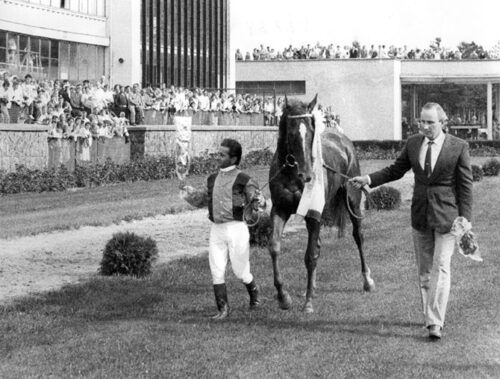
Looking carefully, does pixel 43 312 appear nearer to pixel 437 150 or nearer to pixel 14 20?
pixel 437 150

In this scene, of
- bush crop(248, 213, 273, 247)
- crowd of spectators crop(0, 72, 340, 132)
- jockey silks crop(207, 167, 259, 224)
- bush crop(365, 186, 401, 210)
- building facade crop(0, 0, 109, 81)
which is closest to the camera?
jockey silks crop(207, 167, 259, 224)

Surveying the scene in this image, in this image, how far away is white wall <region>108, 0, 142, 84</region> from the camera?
43562 mm

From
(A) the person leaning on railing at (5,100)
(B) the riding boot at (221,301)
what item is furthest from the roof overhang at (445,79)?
(B) the riding boot at (221,301)

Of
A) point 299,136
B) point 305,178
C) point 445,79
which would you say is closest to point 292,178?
point 305,178

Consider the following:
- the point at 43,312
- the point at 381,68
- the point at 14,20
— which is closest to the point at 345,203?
the point at 43,312

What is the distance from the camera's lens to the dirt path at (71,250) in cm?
1160

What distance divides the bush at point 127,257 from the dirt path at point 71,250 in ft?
1.20

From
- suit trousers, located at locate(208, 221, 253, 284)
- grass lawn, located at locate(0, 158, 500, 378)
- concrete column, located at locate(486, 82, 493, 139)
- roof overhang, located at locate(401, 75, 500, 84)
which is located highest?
roof overhang, located at locate(401, 75, 500, 84)

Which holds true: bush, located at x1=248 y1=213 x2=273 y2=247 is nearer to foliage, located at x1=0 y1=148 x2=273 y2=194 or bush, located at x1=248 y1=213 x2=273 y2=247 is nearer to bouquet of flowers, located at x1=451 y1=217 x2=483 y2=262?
foliage, located at x1=0 y1=148 x2=273 y2=194

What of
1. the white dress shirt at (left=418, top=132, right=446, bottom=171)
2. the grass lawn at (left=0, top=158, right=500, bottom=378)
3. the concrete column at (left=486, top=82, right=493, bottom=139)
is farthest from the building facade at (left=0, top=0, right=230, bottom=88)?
the white dress shirt at (left=418, top=132, right=446, bottom=171)

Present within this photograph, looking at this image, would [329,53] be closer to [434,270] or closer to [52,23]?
[52,23]

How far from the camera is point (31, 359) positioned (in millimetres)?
7430

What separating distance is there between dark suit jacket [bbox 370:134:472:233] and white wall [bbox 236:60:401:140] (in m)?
52.6

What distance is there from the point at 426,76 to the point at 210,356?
57129mm
